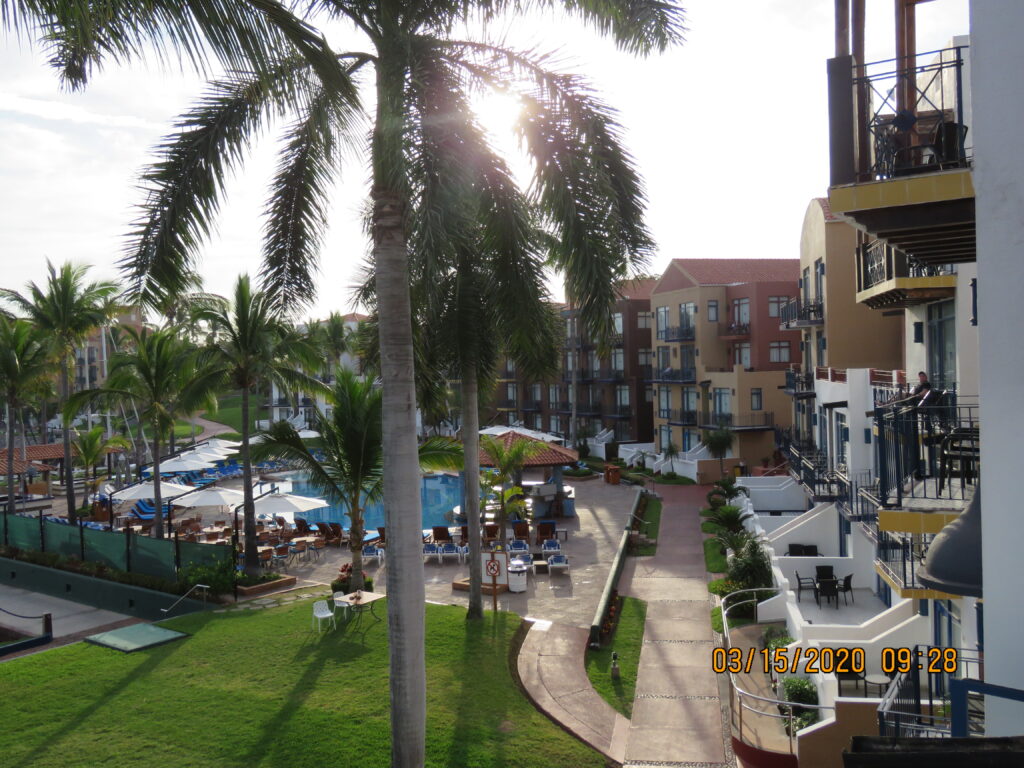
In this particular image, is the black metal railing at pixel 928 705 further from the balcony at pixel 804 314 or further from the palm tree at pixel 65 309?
the palm tree at pixel 65 309

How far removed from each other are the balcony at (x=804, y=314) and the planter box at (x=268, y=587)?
18.3m

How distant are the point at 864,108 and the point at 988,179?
2017mm

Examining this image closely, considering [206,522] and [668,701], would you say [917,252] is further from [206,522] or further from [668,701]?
[206,522]

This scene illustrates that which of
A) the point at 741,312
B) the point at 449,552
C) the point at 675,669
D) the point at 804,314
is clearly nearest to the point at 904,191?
the point at 675,669

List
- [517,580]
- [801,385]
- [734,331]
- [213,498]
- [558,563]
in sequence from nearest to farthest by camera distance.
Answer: [517,580], [558,563], [213,498], [801,385], [734,331]

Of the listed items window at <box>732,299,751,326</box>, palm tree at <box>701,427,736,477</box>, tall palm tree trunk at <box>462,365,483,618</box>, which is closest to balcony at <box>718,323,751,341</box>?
window at <box>732,299,751,326</box>

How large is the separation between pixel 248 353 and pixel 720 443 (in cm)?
2641

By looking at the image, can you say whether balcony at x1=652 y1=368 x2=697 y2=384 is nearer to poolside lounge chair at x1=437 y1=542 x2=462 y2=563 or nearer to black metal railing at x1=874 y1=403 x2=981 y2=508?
poolside lounge chair at x1=437 y1=542 x2=462 y2=563

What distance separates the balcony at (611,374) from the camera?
5820cm

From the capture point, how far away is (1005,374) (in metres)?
5.06

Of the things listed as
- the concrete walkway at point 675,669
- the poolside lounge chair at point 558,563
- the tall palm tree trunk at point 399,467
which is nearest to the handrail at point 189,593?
the poolside lounge chair at point 558,563

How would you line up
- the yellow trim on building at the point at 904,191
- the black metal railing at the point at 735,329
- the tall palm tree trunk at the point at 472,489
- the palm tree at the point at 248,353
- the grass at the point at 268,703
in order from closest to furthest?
the yellow trim on building at the point at 904,191
the grass at the point at 268,703
the tall palm tree trunk at the point at 472,489
the palm tree at the point at 248,353
the black metal railing at the point at 735,329

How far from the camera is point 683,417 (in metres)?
47.7

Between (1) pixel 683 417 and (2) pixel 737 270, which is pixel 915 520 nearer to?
(1) pixel 683 417
